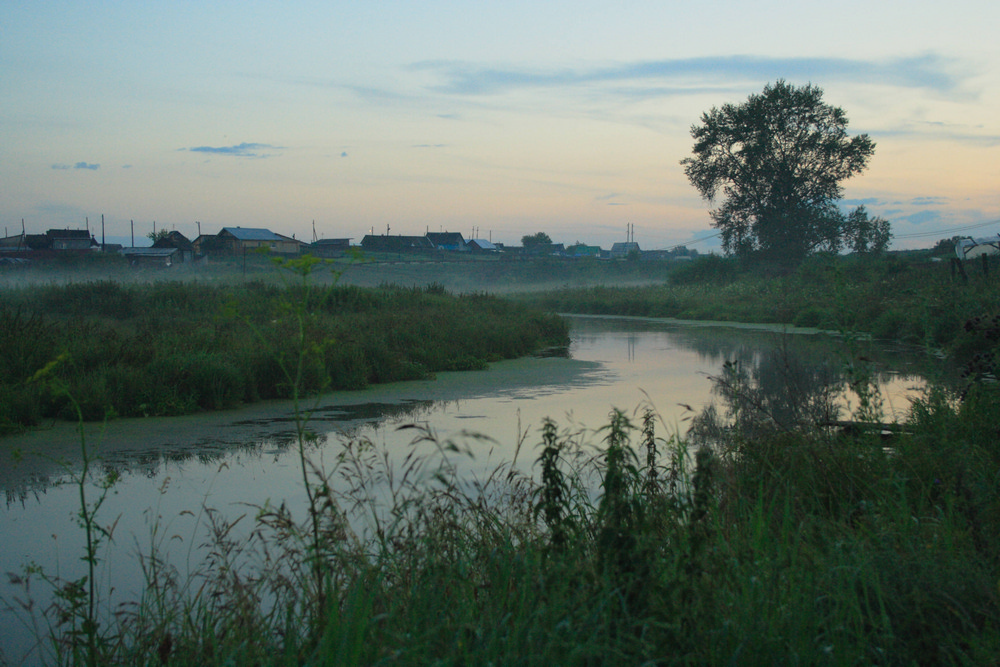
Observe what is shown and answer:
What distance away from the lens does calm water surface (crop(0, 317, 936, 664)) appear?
426 cm

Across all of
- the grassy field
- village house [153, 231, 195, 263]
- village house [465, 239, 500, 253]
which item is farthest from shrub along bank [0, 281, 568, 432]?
village house [465, 239, 500, 253]

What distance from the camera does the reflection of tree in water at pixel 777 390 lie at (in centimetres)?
525

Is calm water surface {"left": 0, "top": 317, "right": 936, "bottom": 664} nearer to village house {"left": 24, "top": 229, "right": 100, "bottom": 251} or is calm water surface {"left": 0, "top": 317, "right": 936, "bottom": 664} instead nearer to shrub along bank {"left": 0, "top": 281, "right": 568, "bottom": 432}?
shrub along bank {"left": 0, "top": 281, "right": 568, "bottom": 432}

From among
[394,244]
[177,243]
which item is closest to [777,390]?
[177,243]

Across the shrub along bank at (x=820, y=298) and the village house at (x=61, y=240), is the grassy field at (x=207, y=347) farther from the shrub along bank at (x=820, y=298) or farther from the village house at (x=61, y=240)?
the village house at (x=61, y=240)

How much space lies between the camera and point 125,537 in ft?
14.6

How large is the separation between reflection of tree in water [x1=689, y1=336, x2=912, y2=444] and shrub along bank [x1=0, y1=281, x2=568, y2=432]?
2985mm

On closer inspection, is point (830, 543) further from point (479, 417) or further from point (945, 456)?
point (479, 417)

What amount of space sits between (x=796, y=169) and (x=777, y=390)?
33.2 m

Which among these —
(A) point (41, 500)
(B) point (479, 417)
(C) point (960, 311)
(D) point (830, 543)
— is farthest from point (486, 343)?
(D) point (830, 543)

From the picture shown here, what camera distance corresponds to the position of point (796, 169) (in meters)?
38.9

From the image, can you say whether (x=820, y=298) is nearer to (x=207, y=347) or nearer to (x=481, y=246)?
(x=207, y=347)

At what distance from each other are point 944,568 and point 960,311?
10.7m

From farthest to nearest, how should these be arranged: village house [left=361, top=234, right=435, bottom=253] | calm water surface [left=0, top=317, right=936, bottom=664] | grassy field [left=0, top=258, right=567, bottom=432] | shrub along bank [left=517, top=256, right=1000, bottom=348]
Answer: village house [left=361, top=234, right=435, bottom=253], shrub along bank [left=517, top=256, right=1000, bottom=348], grassy field [left=0, top=258, right=567, bottom=432], calm water surface [left=0, top=317, right=936, bottom=664]
